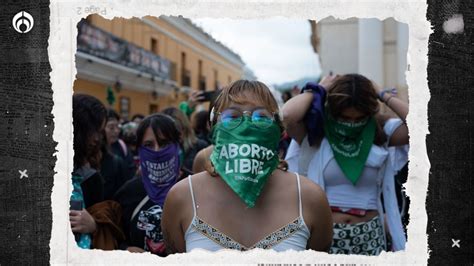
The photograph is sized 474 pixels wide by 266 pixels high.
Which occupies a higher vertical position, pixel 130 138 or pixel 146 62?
pixel 146 62

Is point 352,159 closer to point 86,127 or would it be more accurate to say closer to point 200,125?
point 86,127

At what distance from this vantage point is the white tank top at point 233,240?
1.66 m

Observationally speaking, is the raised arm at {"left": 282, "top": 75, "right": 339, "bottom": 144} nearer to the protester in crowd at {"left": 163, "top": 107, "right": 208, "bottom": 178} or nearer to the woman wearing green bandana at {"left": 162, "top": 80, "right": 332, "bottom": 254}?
the woman wearing green bandana at {"left": 162, "top": 80, "right": 332, "bottom": 254}

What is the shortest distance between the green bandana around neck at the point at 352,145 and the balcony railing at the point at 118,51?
42.4ft

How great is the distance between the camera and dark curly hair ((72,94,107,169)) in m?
2.47

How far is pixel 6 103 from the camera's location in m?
1.52

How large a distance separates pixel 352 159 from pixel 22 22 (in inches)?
66.8

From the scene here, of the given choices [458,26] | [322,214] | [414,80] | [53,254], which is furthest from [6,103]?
[458,26]

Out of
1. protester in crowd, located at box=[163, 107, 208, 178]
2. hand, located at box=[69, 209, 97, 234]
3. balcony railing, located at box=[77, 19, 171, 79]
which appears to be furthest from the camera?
balcony railing, located at box=[77, 19, 171, 79]

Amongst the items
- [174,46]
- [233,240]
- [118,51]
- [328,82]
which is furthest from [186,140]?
[174,46]

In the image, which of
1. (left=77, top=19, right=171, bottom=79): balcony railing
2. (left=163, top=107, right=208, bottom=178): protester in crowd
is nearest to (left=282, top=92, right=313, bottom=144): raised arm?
(left=163, top=107, right=208, bottom=178): protester in crowd

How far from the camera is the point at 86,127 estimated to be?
2.54 m

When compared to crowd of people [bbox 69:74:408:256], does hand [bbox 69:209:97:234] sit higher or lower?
lower

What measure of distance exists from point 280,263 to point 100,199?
1420 millimetres
